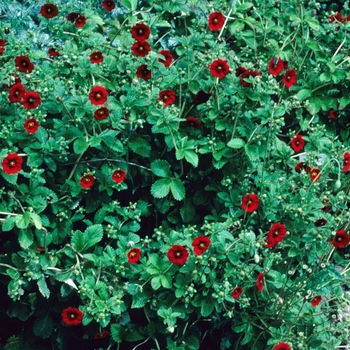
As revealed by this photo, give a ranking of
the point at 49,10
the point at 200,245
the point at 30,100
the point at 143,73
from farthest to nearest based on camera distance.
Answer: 1. the point at 49,10
2. the point at 143,73
3. the point at 30,100
4. the point at 200,245

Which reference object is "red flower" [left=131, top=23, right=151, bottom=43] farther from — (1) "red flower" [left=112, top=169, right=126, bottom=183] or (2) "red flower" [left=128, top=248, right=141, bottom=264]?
(2) "red flower" [left=128, top=248, right=141, bottom=264]

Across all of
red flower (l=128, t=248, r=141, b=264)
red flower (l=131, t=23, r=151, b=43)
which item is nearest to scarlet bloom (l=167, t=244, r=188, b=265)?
red flower (l=128, t=248, r=141, b=264)

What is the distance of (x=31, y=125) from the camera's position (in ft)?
8.64

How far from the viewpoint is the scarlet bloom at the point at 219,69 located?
2814 mm

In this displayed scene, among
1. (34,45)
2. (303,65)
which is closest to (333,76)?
(303,65)

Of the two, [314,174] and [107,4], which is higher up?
[107,4]

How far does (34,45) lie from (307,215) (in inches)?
67.9

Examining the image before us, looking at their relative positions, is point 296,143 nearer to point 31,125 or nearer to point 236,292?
point 236,292

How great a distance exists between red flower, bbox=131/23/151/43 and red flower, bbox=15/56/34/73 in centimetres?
44

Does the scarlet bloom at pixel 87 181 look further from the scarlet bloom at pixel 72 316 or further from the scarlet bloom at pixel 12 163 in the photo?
the scarlet bloom at pixel 72 316

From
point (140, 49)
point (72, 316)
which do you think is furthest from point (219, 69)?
point (72, 316)

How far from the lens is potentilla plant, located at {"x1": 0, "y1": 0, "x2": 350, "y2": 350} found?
268 cm

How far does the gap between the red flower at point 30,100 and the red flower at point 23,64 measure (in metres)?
0.18

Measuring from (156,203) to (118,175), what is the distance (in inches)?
13.5
